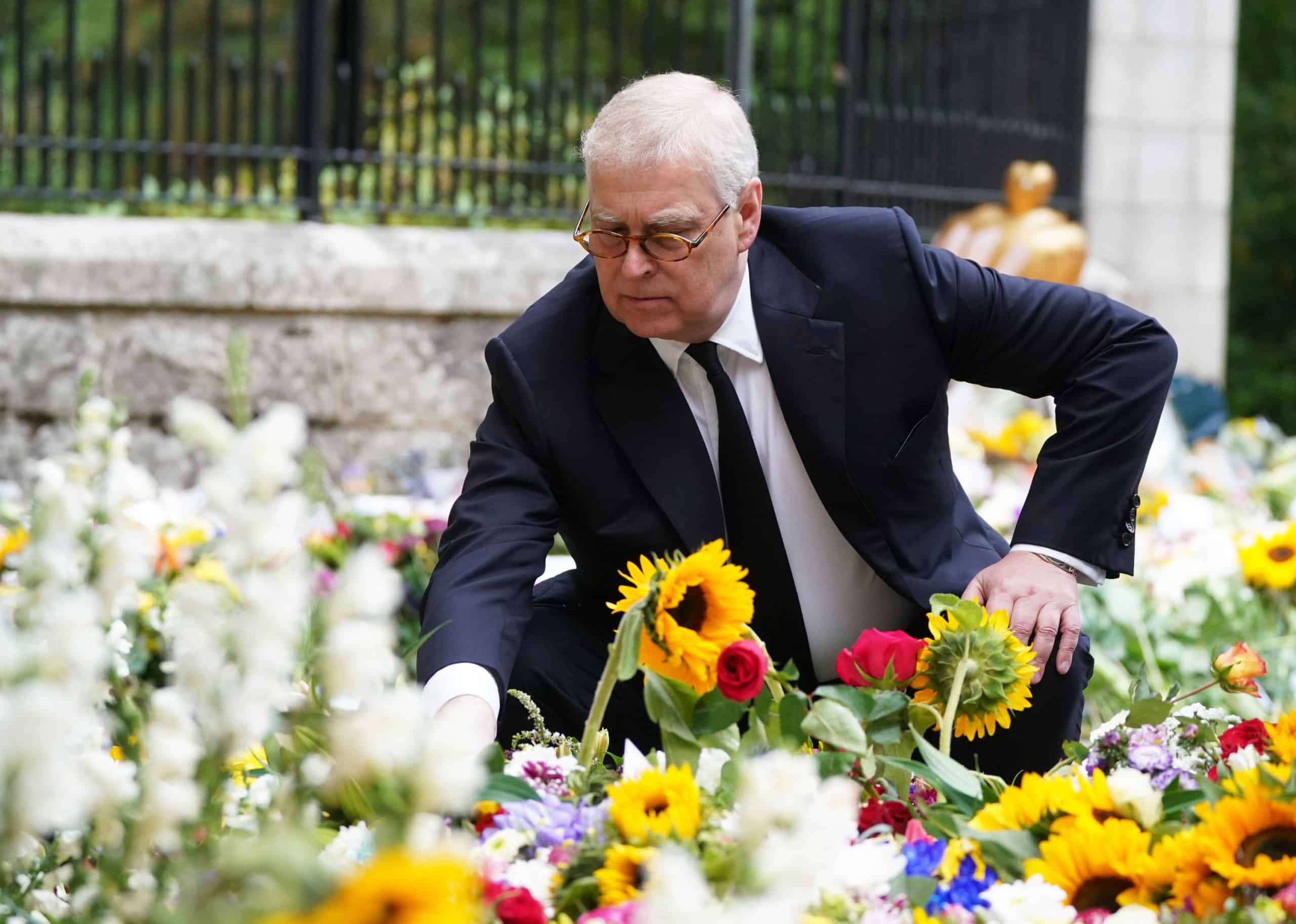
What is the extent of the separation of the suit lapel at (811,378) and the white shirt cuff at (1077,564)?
25 centimetres

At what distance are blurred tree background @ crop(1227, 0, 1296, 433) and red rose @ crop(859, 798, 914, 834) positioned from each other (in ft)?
36.1

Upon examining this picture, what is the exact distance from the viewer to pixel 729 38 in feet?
18.1

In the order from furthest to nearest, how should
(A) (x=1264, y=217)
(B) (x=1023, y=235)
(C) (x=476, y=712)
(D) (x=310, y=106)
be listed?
(A) (x=1264, y=217), (B) (x=1023, y=235), (D) (x=310, y=106), (C) (x=476, y=712)

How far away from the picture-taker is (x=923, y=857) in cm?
133

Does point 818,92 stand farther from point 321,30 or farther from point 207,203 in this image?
point 207,203

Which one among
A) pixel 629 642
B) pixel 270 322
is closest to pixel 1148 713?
pixel 629 642

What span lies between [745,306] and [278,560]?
1421 mm

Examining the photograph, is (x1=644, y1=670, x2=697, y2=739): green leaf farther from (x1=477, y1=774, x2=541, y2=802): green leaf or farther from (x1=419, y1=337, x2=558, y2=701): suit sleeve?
(x1=419, y1=337, x2=558, y2=701): suit sleeve

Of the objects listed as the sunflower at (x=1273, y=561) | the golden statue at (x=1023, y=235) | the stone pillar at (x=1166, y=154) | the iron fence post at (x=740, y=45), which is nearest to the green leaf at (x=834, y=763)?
the sunflower at (x=1273, y=561)

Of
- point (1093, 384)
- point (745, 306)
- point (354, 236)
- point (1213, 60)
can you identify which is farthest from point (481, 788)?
point (1213, 60)

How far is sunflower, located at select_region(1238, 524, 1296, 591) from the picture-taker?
139 inches

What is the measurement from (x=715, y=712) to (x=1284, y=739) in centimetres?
51

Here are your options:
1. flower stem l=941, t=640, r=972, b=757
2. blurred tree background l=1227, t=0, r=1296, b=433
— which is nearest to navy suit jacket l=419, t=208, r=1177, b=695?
flower stem l=941, t=640, r=972, b=757

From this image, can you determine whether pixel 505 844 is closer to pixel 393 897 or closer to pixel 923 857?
pixel 923 857
